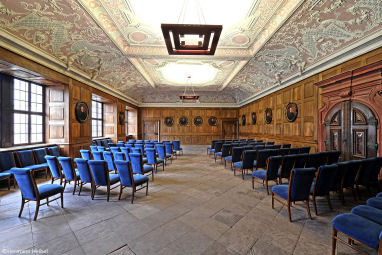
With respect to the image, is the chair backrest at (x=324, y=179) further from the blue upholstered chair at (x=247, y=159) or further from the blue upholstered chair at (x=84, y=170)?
the blue upholstered chair at (x=84, y=170)

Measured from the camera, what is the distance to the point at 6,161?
4.63 metres

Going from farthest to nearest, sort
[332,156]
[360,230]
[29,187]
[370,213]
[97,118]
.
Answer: [97,118]
[332,156]
[29,187]
[370,213]
[360,230]

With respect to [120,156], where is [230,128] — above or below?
above

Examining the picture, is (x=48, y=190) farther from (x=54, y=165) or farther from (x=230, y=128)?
(x=230, y=128)

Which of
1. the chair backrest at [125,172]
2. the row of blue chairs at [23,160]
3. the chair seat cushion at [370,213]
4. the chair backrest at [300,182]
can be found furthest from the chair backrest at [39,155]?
Answer: the chair seat cushion at [370,213]

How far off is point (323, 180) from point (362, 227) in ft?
4.15

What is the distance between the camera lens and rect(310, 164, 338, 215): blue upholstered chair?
2.87 meters

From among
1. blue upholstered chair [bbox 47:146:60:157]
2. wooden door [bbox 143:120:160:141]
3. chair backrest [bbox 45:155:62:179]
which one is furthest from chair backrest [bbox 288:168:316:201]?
wooden door [bbox 143:120:160:141]

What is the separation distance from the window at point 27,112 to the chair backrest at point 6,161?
109 cm

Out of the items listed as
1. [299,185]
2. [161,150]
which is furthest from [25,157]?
[299,185]

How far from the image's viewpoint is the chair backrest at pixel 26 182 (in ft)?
9.08

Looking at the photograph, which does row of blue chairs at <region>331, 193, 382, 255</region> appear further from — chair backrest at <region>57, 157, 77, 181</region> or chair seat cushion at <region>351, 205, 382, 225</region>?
chair backrest at <region>57, 157, 77, 181</region>

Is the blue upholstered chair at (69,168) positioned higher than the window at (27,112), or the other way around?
the window at (27,112)

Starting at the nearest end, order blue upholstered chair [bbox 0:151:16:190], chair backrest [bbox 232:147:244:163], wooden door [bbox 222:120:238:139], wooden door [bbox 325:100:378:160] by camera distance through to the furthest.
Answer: wooden door [bbox 325:100:378:160] < blue upholstered chair [bbox 0:151:16:190] < chair backrest [bbox 232:147:244:163] < wooden door [bbox 222:120:238:139]
